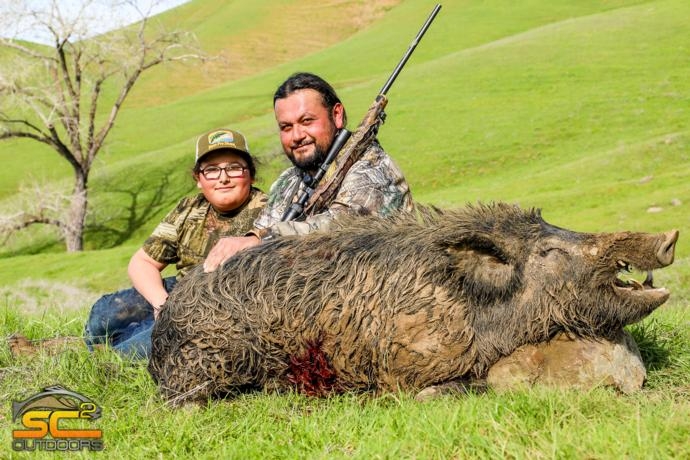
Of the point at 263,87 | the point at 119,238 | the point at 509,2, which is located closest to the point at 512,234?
the point at 119,238

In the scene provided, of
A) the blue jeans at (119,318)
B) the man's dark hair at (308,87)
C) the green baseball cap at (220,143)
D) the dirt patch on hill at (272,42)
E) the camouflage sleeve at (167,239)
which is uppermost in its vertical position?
the dirt patch on hill at (272,42)

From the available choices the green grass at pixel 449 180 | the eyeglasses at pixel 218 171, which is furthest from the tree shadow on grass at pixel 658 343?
the eyeglasses at pixel 218 171

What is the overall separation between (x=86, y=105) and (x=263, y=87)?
Result: 14293 mm

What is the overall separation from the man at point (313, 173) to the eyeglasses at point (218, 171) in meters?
0.37

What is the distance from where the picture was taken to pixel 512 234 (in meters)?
5.02

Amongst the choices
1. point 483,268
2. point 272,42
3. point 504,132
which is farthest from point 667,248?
point 272,42

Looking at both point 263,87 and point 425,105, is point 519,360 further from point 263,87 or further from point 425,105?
point 263,87

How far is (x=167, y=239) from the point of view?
21.8 ft

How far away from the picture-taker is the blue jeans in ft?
22.5

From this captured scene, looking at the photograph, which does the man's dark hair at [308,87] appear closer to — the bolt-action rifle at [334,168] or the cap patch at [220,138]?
the bolt-action rifle at [334,168]

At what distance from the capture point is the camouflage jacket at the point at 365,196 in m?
5.54

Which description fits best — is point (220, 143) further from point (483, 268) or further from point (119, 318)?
point (483, 268)

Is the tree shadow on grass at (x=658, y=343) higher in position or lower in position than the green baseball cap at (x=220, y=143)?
lower

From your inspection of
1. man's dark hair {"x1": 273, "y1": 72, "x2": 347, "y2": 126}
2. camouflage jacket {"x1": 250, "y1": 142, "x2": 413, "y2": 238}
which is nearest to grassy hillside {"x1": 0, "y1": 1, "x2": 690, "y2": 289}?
camouflage jacket {"x1": 250, "y1": 142, "x2": 413, "y2": 238}
